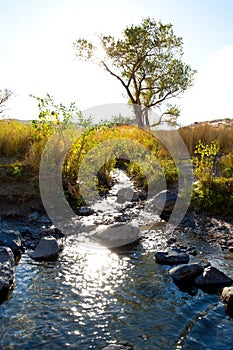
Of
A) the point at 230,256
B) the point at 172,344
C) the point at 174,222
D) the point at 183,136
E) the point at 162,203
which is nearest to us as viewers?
the point at 172,344

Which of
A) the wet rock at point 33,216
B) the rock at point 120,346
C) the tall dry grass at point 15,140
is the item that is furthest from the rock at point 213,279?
the tall dry grass at point 15,140

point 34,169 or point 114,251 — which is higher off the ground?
point 34,169

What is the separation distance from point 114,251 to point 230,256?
2.37 metres

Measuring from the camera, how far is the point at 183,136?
16812 mm

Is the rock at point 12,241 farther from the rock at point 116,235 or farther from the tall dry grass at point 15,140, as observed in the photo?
the tall dry grass at point 15,140

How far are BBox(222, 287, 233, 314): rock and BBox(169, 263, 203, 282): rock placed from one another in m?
0.74

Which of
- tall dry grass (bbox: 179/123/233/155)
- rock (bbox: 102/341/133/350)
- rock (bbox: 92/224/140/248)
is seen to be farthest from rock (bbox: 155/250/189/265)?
tall dry grass (bbox: 179/123/233/155)

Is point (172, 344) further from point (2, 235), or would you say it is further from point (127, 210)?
point (127, 210)

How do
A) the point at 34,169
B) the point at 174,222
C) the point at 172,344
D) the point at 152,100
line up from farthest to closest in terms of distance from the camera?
1. the point at 152,100
2. the point at 34,169
3. the point at 174,222
4. the point at 172,344

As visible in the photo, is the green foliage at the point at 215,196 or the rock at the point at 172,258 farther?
the green foliage at the point at 215,196

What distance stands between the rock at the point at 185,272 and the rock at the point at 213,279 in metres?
0.13

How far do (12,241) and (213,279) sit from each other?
4.03m

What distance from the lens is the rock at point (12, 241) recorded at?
21.9ft

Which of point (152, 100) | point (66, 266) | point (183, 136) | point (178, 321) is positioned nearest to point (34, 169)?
point (66, 266)
